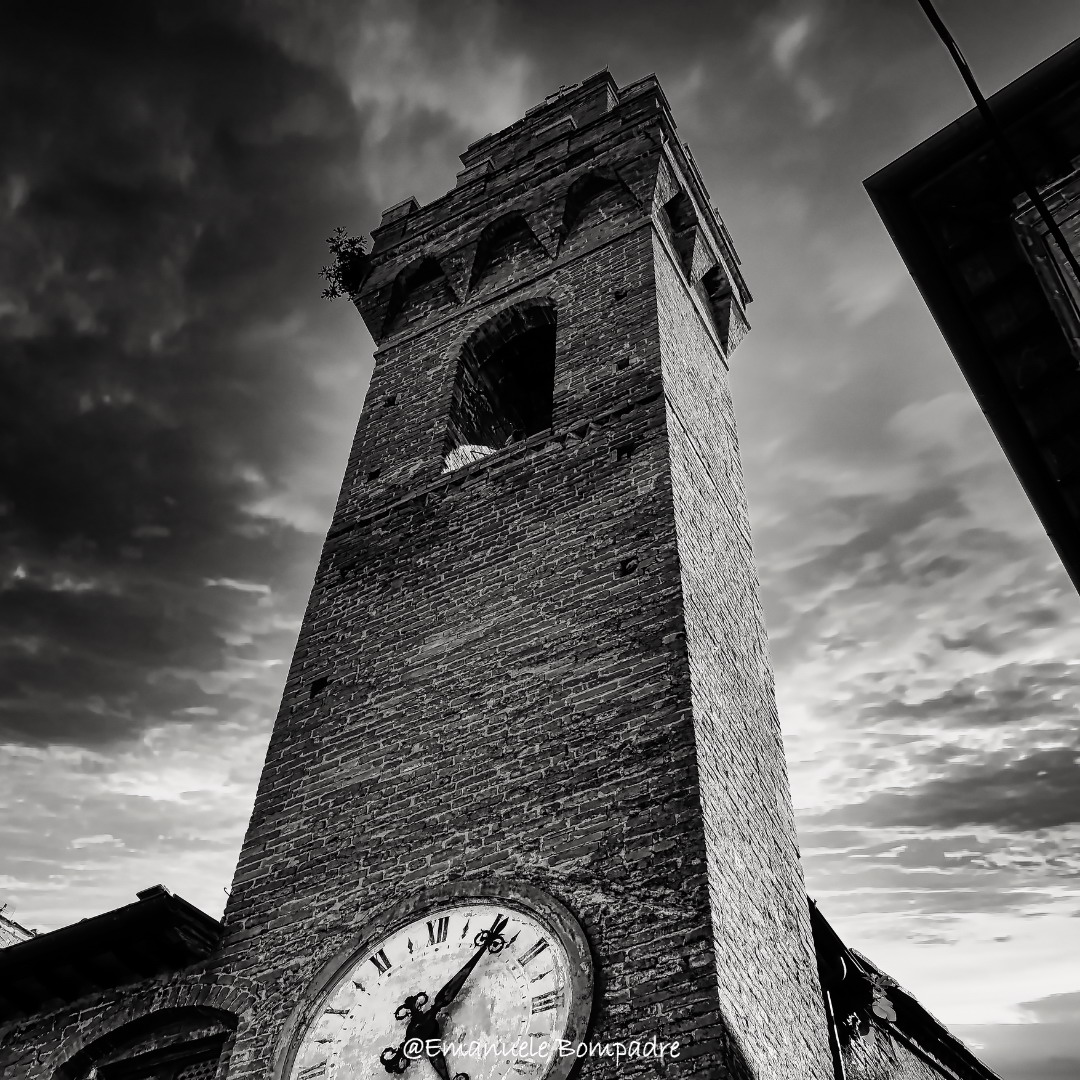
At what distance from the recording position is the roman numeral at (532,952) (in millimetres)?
5633

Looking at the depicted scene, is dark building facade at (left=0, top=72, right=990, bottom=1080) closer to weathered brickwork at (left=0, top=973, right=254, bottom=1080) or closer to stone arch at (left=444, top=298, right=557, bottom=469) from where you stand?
weathered brickwork at (left=0, top=973, right=254, bottom=1080)

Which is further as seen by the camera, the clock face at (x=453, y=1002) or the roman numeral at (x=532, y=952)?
the roman numeral at (x=532, y=952)

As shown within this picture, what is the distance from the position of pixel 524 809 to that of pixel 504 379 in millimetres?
6405

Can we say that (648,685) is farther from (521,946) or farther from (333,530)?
(333,530)

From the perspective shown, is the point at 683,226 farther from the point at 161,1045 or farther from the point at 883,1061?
the point at 161,1045

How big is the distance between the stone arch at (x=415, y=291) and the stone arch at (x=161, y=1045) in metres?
7.94

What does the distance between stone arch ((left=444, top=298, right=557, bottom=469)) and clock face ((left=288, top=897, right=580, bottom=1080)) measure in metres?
5.67

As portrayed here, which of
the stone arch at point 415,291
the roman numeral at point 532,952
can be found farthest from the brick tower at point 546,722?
the stone arch at point 415,291

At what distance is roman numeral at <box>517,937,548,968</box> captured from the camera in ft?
18.5

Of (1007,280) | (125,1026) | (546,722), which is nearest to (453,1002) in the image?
(546,722)

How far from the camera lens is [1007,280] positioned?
5922 millimetres

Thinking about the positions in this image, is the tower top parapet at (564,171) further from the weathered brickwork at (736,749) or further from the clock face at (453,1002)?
the clock face at (453,1002)

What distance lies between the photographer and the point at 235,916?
22.9 feet

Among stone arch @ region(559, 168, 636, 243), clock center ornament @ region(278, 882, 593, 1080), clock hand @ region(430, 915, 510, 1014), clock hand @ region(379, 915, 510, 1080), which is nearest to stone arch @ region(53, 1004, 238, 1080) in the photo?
clock center ornament @ region(278, 882, 593, 1080)
